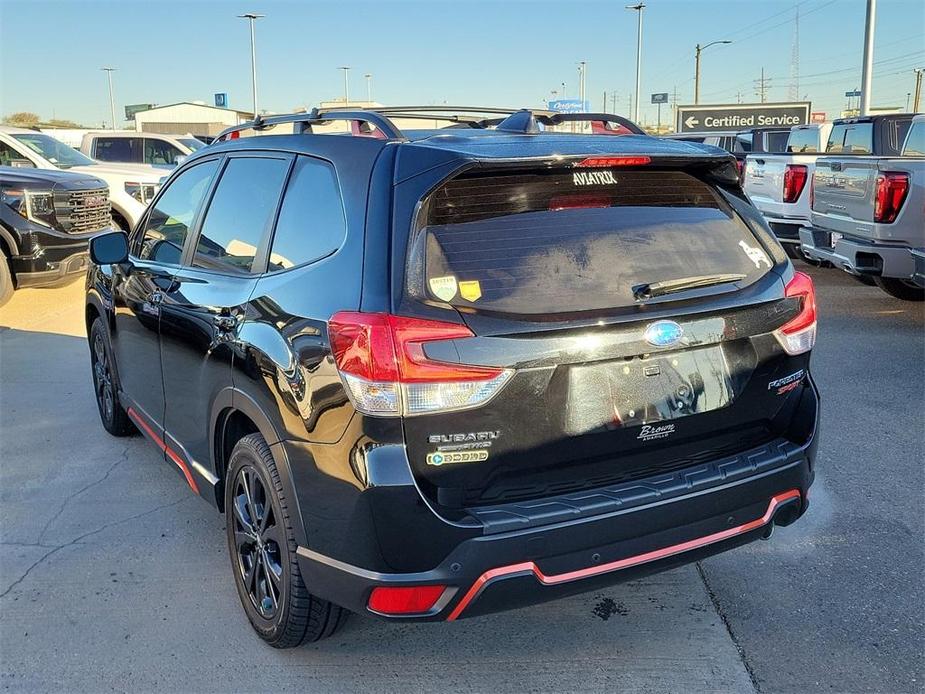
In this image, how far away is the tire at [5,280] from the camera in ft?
28.5

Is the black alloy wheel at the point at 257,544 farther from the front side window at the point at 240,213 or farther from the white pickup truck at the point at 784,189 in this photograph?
the white pickup truck at the point at 784,189

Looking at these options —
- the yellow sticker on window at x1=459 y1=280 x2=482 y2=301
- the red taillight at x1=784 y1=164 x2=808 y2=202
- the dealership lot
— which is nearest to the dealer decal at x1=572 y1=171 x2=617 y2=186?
the yellow sticker on window at x1=459 y1=280 x2=482 y2=301

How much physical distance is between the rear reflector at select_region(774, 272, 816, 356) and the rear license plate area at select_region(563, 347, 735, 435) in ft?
0.99

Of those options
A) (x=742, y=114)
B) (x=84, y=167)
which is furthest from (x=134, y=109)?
(x=84, y=167)

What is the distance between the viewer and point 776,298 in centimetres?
287

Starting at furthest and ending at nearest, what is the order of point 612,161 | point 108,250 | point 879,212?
point 879,212 < point 108,250 < point 612,161

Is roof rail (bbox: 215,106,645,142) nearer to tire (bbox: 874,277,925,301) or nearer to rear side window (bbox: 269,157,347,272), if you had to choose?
rear side window (bbox: 269,157,347,272)

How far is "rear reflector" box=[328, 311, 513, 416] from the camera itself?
2.30 metres

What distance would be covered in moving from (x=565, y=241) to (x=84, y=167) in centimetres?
1244

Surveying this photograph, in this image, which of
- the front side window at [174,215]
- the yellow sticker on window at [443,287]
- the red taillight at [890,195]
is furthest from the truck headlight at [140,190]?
the yellow sticker on window at [443,287]

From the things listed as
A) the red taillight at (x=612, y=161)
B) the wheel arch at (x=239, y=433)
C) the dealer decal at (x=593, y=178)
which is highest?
the red taillight at (x=612, y=161)

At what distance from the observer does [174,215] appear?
4.09 m

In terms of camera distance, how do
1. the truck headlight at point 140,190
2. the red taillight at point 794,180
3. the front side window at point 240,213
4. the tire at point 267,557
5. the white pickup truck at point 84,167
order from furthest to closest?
1. the truck headlight at point 140,190
2. the white pickup truck at point 84,167
3. the red taillight at point 794,180
4. the front side window at point 240,213
5. the tire at point 267,557

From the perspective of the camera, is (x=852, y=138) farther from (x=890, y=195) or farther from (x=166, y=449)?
(x=166, y=449)
